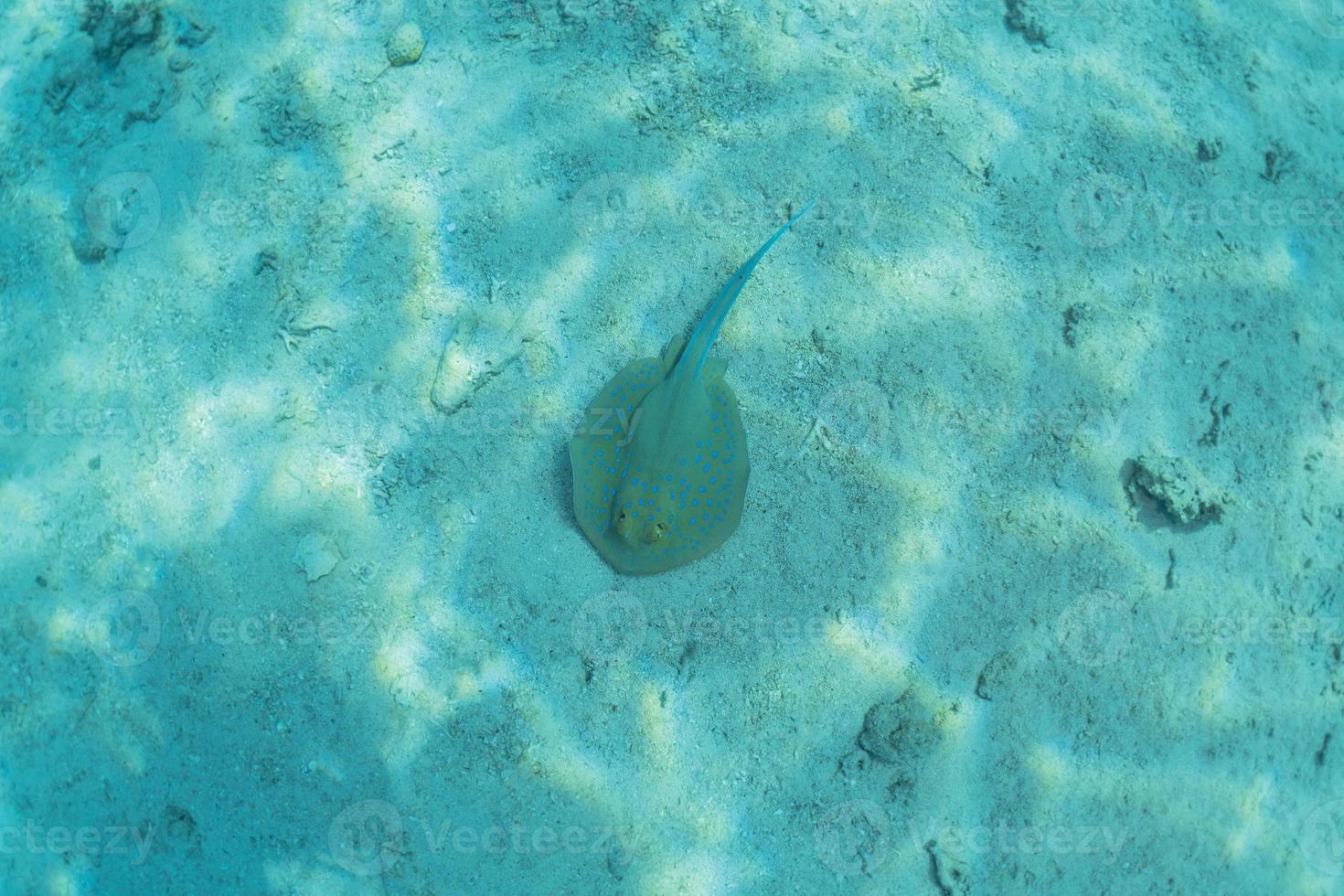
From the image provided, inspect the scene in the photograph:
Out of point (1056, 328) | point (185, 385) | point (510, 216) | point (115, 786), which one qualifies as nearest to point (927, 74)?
point (1056, 328)

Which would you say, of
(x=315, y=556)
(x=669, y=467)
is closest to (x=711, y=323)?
(x=669, y=467)

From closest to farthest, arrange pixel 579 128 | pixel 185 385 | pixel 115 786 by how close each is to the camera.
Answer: pixel 115 786, pixel 185 385, pixel 579 128

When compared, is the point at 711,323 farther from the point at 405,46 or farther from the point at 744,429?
the point at 405,46

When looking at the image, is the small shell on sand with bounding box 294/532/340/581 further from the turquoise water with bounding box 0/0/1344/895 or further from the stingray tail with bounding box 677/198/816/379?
the stingray tail with bounding box 677/198/816/379

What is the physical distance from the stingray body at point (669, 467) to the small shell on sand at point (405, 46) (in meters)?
2.94

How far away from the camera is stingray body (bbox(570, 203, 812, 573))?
12.9ft

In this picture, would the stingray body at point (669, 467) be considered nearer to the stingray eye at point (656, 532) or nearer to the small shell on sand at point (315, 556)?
the stingray eye at point (656, 532)

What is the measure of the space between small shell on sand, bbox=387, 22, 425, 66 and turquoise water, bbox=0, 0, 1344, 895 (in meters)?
0.03

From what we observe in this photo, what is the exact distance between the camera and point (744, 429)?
14.2 ft

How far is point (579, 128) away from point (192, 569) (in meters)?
3.75

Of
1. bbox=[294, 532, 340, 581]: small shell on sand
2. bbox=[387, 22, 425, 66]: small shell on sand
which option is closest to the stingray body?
bbox=[294, 532, 340, 581]: small shell on sand

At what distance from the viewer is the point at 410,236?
15.4 ft

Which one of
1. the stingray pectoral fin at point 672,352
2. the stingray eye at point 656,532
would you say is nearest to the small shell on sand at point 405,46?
the stingray pectoral fin at point 672,352

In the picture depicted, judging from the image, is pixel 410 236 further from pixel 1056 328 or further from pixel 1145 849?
pixel 1145 849
